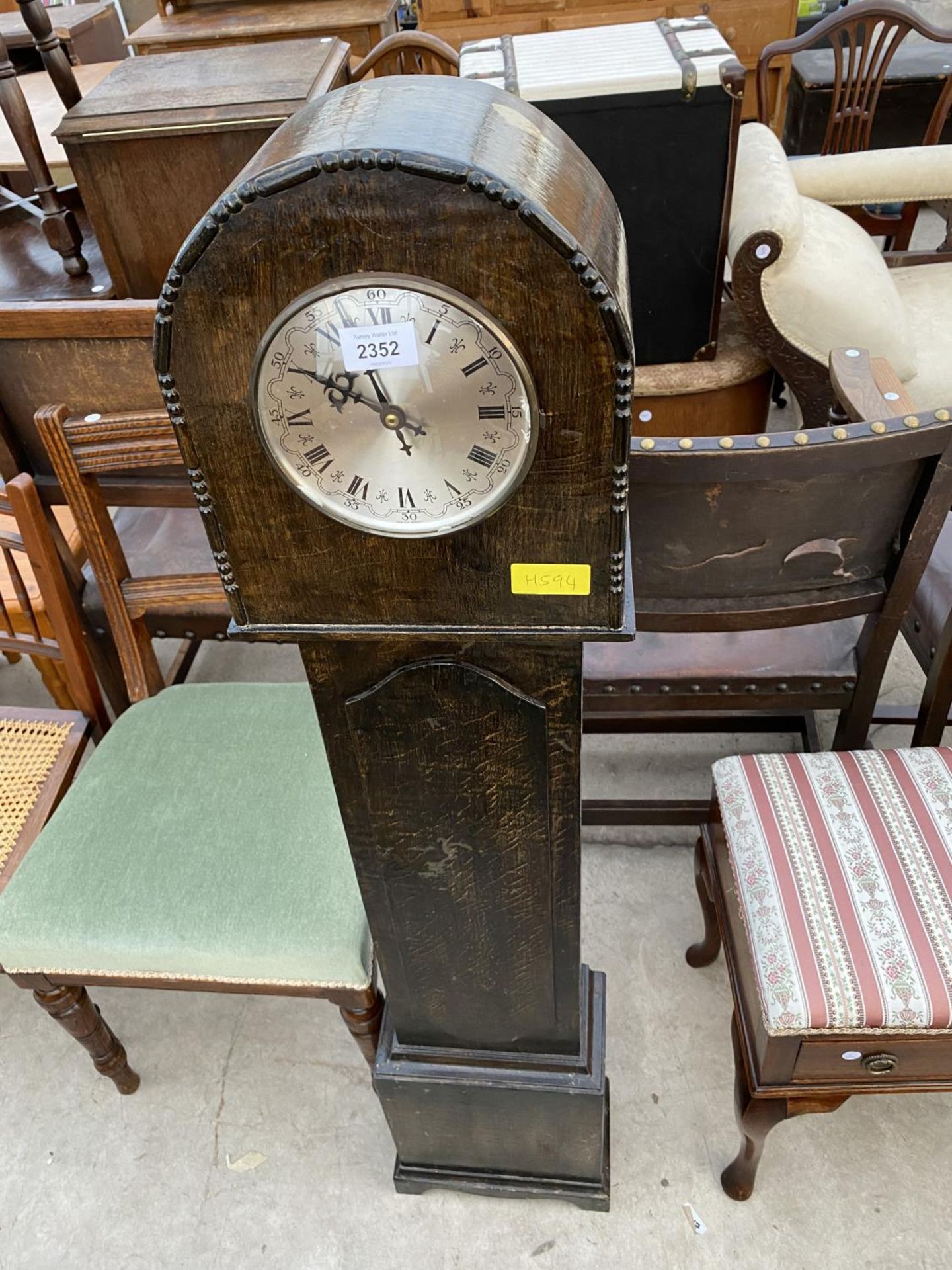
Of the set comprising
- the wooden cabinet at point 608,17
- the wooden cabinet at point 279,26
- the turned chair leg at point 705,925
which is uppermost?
the wooden cabinet at point 279,26

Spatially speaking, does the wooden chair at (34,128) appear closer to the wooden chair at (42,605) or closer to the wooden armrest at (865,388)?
the wooden chair at (42,605)

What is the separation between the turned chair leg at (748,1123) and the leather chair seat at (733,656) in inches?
22.0

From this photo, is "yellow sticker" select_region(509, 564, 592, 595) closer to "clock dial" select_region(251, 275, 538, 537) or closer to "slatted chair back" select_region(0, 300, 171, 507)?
"clock dial" select_region(251, 275, 538, 537)

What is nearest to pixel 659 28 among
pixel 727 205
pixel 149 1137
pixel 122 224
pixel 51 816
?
pixel 727 205

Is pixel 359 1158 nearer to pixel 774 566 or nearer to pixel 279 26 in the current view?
pixel 774 566

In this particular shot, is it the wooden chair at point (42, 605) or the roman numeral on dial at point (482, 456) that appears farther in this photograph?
the wooden chair at point (42, 605)

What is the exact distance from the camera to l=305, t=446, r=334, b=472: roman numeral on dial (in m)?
0.69

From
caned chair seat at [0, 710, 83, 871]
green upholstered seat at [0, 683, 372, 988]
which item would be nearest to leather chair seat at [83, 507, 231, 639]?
caned chair seat at [0, 710, 83, 871]

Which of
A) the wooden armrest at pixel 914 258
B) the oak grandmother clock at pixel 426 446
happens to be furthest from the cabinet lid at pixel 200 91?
the wooden armrest at pixel 914 258

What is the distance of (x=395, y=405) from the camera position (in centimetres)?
66

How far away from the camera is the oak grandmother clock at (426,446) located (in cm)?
58

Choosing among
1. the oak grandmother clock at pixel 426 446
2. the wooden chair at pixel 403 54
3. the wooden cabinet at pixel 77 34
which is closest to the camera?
the oak grandmother clock at pixel 426 446

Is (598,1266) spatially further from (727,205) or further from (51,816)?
(727,205)

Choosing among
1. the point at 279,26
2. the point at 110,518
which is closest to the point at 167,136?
the point at 110,518
